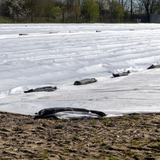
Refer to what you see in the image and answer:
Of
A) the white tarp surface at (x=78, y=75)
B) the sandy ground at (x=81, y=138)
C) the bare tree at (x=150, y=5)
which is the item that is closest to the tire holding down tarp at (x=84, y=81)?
the white tarp surface at (x=78, y=75)

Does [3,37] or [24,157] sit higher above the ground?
[3,37]

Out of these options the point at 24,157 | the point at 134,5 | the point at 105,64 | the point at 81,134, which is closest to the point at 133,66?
the point at 105,64

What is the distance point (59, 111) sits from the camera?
308cm

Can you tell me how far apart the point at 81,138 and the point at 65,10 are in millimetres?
29132

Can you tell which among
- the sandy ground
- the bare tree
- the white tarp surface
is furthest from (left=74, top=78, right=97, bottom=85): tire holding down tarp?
the bare tree

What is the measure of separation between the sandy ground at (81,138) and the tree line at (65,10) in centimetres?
2126

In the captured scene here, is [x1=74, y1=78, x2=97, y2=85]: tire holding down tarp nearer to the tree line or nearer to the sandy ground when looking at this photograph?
the sandy ground

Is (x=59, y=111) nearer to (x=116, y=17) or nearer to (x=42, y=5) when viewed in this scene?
(x=42, y=5)

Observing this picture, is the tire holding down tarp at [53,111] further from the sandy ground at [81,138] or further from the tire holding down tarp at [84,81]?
the tire holding down tarp at [84,81]

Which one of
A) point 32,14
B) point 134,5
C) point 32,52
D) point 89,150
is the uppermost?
point 134,5

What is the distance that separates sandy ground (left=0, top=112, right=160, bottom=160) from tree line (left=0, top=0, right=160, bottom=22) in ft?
69.8

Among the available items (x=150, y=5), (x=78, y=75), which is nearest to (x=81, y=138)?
(x=78, y=75)

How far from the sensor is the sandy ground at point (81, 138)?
6.72 ft

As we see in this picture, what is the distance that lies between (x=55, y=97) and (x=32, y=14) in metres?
23.9
